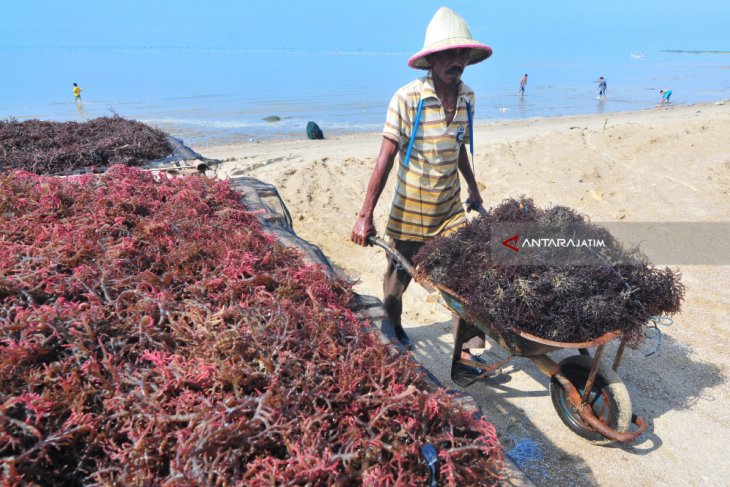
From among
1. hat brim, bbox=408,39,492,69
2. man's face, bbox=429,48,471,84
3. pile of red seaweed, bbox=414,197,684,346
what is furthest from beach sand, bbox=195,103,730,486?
hat brim, bbox=408,39,492,69

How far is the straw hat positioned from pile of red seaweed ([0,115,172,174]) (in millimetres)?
4213

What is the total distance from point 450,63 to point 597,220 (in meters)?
4.89

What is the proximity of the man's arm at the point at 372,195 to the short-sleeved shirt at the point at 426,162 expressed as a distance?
0.27 feet

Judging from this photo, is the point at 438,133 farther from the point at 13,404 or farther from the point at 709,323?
the point at 709,323

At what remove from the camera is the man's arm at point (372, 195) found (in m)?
3.11

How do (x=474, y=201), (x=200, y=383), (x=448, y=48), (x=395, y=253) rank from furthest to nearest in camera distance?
(x=474, y=201), (x=395, y=253), (x=448, y=48), (x=200, y=383)

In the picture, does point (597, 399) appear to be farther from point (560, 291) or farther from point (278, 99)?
point (278, 99)

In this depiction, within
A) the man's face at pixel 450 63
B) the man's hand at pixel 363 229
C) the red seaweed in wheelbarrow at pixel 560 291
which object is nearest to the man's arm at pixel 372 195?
the man's hand at pixel 363 229

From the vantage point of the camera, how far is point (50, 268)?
202 cm

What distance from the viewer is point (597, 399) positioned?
9.94ft

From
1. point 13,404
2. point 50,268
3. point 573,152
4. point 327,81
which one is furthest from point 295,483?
point 327,81

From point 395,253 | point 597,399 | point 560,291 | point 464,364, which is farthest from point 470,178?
point 597,399

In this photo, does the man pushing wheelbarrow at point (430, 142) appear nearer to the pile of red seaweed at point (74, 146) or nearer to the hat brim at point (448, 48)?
the hat brim at point (448, 48)

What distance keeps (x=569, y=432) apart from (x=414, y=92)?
8.24 feet
